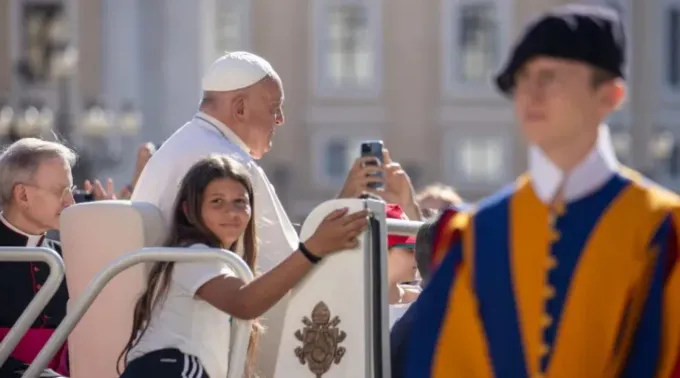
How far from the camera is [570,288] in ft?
13.0

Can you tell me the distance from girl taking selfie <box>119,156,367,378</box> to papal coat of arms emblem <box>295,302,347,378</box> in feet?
0.33

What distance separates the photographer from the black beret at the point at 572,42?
3961 millimetres

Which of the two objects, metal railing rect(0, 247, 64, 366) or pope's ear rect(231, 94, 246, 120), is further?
pope's ear rect(231, 94, 246, 120)

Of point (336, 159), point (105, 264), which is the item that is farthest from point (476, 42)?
point (105, 264)

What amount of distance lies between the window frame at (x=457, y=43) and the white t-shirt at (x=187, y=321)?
4317 cm

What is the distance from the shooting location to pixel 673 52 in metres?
49.5

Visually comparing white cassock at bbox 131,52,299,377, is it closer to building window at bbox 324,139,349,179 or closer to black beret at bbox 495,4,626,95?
black beret at bbox 495,4,626,95

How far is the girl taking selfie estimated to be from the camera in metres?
5.31

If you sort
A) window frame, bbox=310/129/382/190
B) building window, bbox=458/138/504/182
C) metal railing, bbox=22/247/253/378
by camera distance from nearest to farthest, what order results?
1. metal railing, bbox=22/247/253/378
2. window frame, bbox=310/129/382/190
3. building window, bbox=458/138/504/182

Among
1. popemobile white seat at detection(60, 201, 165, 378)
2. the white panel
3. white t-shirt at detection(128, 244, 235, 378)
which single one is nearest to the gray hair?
popemobile white seat at detection(60, 201, 165, 378)

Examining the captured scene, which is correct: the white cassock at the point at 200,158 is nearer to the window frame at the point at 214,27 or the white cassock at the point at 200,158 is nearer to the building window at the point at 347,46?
the window frame at the point at 214,27

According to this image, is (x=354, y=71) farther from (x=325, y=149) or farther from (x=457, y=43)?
(x=457, y=43)

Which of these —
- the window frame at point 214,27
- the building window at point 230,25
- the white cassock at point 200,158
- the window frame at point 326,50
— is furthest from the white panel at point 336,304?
the window frame at point 326,50

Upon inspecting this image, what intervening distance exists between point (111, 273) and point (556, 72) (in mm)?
1821
